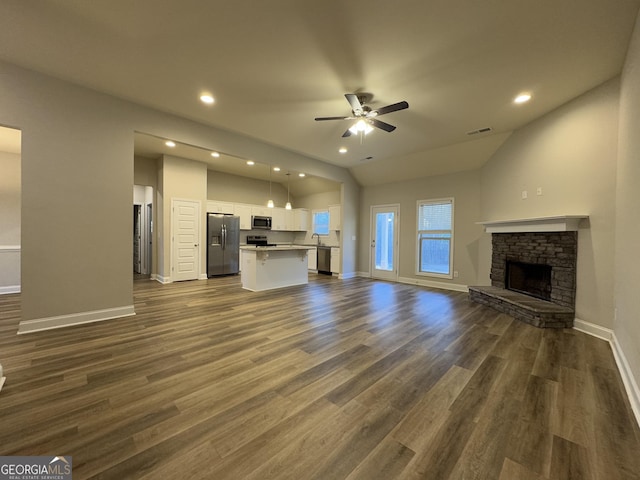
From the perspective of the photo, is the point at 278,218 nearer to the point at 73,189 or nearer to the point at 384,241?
the point at 384,241

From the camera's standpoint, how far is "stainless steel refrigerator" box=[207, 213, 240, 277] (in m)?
6.91

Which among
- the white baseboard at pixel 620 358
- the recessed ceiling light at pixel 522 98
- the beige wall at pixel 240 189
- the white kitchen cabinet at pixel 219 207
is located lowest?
the white baseboard at pixel 620 358

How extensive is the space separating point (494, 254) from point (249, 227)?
660 centimetres

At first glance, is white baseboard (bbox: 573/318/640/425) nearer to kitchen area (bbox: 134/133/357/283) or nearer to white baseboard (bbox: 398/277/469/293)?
white baseboard (bbox: 398/277/469/293)

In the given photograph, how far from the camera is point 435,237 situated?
6.26 meters

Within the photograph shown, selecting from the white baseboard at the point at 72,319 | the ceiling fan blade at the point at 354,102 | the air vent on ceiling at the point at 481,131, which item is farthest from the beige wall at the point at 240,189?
the air vent on ceiling at the point at 481,131

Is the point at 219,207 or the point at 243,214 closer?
the point at 219,207

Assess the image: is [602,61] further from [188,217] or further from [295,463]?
[188,217]

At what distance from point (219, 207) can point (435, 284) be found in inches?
249

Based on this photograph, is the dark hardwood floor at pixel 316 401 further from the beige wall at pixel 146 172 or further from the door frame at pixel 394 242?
the beige wall at pixel 146 172

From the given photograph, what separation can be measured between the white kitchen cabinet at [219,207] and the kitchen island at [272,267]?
2.14 metres

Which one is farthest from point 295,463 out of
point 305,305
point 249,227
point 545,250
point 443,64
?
point 249,227

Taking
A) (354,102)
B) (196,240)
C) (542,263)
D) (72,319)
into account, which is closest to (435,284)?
(542,263)

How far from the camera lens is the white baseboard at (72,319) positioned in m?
2.96
